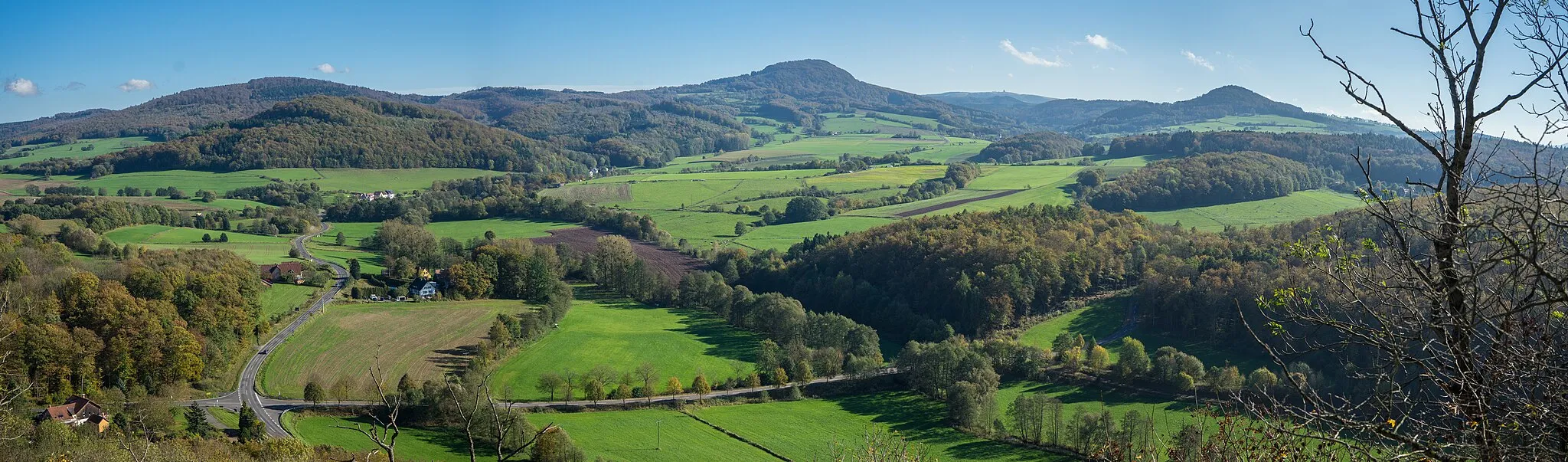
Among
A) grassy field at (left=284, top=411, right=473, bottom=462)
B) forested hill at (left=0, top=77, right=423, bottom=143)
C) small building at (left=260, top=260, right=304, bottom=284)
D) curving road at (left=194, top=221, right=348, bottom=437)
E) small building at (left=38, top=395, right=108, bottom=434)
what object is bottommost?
grassy field at (left=284, top=411, right=473, bottom=462)

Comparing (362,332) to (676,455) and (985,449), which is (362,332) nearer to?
(676,455)

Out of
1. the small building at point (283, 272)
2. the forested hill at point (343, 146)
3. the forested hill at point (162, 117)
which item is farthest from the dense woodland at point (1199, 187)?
the forested hill at point (162, 117)

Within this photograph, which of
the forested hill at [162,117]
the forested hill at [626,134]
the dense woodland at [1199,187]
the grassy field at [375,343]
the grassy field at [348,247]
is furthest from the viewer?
the forested hill at [626,134]

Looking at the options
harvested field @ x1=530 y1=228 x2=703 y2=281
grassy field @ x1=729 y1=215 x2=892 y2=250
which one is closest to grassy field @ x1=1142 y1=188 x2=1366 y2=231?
grassy field @ x1=729 y1=215 x2=892 y2=250

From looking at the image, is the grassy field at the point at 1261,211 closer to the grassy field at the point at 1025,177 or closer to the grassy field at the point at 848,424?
the grassy field at the point at 1025,177

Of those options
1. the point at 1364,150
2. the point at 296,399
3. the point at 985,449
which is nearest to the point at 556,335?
the point at 296,399

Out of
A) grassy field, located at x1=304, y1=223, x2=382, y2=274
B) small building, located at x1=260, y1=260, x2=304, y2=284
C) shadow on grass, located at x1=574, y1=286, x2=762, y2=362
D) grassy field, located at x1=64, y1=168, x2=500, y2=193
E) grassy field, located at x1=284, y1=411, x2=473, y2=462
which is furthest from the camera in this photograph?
grassy field, located at x1=64, y1=168, x2=500, y2=193

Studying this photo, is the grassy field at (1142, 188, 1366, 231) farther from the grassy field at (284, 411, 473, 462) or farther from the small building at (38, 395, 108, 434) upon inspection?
the small building at (38, 395, 108, 434)
